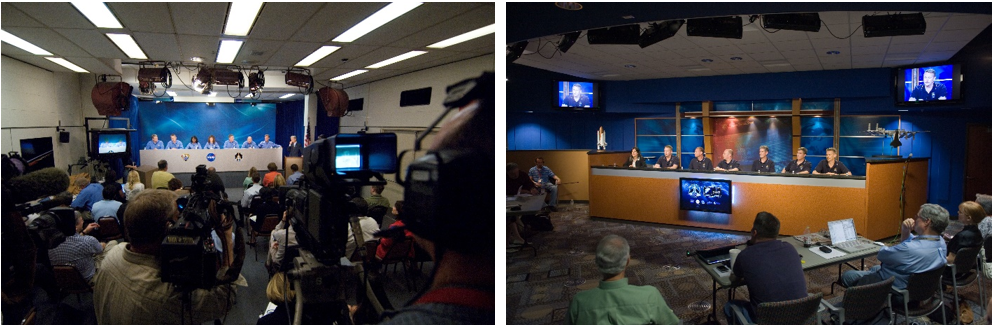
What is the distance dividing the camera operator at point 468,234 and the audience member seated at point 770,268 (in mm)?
1666

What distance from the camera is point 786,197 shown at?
680 cm

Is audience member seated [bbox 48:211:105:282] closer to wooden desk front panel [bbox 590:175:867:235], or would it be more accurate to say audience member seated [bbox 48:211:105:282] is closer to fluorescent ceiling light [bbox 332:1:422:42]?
fluorescent ceiling light [bbox 332:1:422:42]

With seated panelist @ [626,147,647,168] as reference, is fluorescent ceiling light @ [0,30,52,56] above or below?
above

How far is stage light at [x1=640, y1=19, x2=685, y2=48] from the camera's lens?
492 centimetres

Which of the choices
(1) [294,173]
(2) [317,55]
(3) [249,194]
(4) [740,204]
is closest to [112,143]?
(3) [249,194]

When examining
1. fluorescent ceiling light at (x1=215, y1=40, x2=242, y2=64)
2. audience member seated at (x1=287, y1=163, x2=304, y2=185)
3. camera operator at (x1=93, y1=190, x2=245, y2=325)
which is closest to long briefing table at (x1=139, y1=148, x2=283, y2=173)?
audience member seated at (x1=287, y1=163, x2=304, y2=185)

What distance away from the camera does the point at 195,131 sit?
13430 millimetres

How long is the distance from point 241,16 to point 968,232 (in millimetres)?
5381

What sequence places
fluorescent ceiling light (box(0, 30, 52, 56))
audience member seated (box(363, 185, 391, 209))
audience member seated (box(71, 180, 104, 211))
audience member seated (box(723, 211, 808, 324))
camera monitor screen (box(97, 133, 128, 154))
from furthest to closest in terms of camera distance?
1. camera monitor screen (box(97, 133, 128, 154))
2. audience member seated (box(363, 185, 391, 209))
3. audience member seated (box(71, 180, 104, 211))
4. fluorescent ceiling light (box(0, 30, 52, 56))
5. audience member seated (box(723, 211, 808, 324))

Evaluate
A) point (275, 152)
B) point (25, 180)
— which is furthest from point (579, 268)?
point (275, 152)

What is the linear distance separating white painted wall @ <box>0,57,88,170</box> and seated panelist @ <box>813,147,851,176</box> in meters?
7.77

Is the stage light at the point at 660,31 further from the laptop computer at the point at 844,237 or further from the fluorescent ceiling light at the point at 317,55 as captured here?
the fluorescent ceiling light at the point at 317,55

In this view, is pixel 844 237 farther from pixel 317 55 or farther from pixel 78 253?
pixel 78 253

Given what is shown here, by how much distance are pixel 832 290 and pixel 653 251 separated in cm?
203
